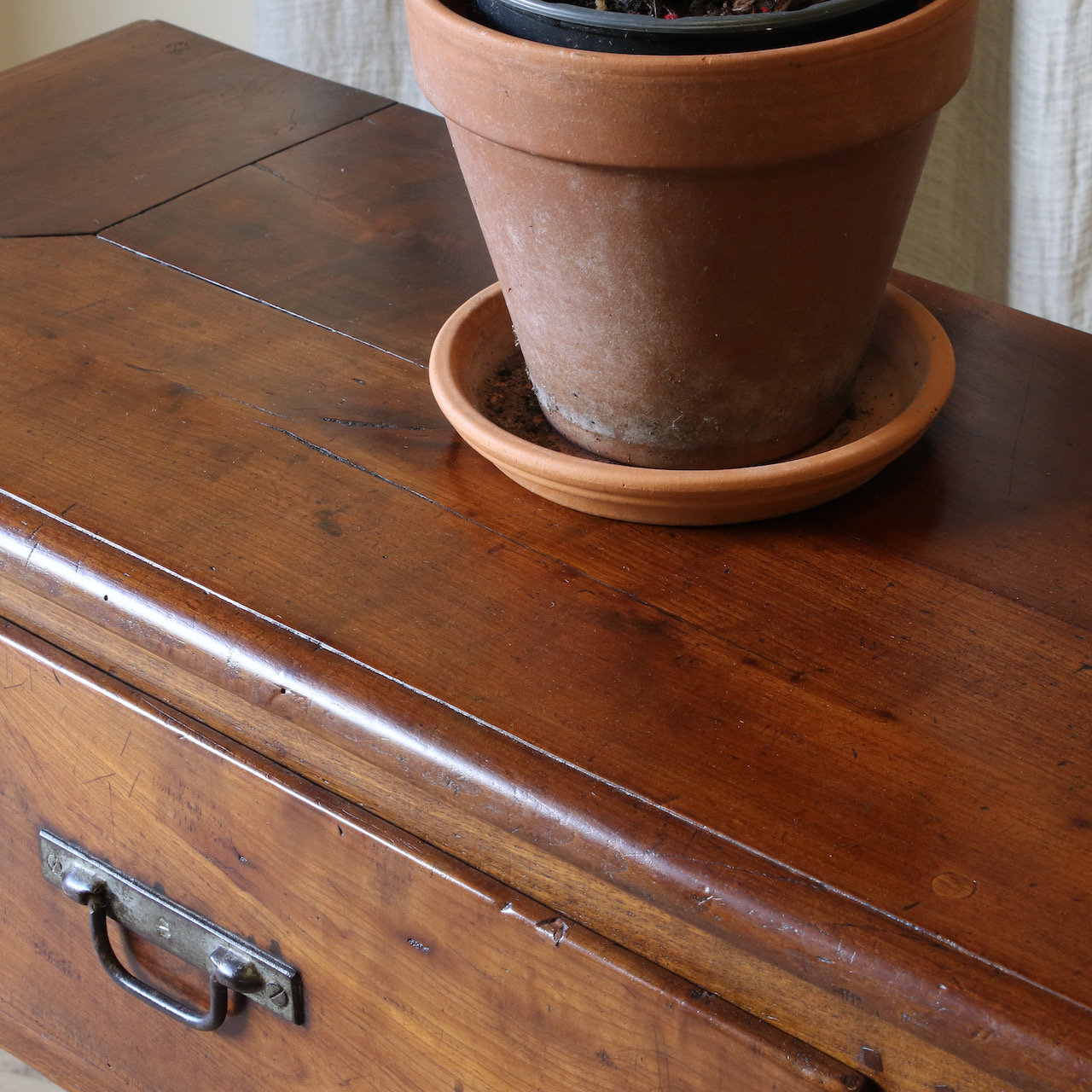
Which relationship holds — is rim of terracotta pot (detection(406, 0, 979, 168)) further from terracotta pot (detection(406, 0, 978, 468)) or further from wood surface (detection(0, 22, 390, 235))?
wood surface (detection(0, 22, 390, 235))

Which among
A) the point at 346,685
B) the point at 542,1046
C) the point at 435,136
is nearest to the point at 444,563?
the point at 346,685

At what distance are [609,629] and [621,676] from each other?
27 mm

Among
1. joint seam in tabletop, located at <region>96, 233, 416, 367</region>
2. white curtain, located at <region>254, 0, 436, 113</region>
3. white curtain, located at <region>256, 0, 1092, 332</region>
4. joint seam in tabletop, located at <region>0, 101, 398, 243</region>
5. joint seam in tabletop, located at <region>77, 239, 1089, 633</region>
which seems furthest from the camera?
white curtain, located at <region>254, 0, 436, 113</region>

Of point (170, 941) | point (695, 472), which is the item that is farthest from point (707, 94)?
point (170, 941)

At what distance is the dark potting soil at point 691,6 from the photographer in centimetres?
46

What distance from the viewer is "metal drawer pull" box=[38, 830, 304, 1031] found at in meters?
0.57

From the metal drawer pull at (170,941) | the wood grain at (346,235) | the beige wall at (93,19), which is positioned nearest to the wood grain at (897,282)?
the wood grain at (346,235)

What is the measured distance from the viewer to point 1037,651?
1.59 ft

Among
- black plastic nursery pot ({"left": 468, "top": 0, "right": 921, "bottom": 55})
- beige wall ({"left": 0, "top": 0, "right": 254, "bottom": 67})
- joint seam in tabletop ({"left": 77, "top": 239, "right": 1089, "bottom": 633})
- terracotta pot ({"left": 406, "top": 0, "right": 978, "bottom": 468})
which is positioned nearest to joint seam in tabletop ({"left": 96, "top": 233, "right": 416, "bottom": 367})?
joint seam in tabletop ({"left": 77, "top": 239, "right": 1089, "bottom": 633})

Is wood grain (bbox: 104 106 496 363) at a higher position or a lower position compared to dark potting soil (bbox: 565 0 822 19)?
lower

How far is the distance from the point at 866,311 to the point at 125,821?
0.41 m

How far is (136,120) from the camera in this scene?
923 mm

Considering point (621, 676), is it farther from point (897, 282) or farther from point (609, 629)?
point (897, 282)

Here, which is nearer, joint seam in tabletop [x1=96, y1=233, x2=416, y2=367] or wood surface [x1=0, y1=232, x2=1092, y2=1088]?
wood surface [x1=0, y1=232, x2=1092, y2=1088]
